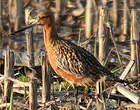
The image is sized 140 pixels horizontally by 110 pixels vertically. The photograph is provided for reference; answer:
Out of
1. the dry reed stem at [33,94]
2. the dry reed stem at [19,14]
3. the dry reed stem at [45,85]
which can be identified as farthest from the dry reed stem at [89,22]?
the dry reed stem at [33,94]

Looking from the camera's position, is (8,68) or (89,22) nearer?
(8,68)

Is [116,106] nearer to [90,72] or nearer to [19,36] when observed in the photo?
[90,72]

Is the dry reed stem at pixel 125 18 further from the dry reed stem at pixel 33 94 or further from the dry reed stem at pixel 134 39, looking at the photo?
the dry reed stem at pixel 33 94

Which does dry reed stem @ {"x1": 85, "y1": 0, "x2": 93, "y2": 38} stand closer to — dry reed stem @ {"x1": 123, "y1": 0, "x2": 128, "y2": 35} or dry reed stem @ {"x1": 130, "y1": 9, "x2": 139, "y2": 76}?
dry reed stem @ {"x1": 123, "y1": 0, "x2": 128, "y2": 35}

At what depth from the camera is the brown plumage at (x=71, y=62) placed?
7.71 m

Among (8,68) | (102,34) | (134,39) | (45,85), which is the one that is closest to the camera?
(45,85)

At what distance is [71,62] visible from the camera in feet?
25.9

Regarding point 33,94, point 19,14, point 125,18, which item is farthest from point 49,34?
point 19,14

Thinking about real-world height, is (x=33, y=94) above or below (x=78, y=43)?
below

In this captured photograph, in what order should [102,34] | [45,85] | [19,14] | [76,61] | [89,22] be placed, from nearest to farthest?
[45,85] < [76,61] < [102,34] < [89,22] < [19,14]

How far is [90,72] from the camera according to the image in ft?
25.3

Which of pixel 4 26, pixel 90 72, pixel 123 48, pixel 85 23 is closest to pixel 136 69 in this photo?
pixel 90 72

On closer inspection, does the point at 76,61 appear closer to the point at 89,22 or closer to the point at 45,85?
the point at 45,85

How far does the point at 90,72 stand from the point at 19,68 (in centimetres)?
173
